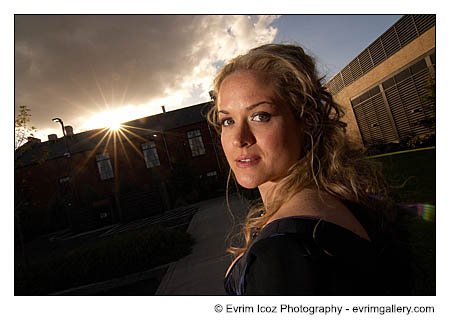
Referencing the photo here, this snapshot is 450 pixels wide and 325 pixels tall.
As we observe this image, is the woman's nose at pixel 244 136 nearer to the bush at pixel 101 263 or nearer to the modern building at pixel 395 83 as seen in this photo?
the bush at pixel 101 263

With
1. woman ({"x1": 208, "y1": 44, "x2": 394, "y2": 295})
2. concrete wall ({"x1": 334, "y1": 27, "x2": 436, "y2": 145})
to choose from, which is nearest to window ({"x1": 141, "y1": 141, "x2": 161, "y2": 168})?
concrete wall ({"x1": 334, "y1": 27, "x2": 436, "y2": 145})

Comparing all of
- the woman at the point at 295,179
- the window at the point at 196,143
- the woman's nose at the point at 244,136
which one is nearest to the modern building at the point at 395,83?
the woman at the point at 295,179

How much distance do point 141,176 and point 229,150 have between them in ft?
73.0

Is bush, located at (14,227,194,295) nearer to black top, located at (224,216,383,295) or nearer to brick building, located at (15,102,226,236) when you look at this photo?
black top, located at (224,216,383,295)

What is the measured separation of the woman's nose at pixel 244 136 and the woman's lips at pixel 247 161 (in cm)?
7

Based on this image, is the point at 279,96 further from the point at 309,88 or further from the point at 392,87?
the point at 392,87

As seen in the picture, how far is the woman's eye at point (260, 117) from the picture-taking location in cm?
133

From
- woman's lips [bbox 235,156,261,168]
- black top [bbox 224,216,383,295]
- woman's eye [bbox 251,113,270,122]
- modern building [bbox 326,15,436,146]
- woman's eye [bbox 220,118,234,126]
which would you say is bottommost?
→ black top [bbox 224,216,383,295]

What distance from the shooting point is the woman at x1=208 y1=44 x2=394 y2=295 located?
0.80m

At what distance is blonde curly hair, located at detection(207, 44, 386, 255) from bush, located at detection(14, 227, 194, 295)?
4.76 metres
